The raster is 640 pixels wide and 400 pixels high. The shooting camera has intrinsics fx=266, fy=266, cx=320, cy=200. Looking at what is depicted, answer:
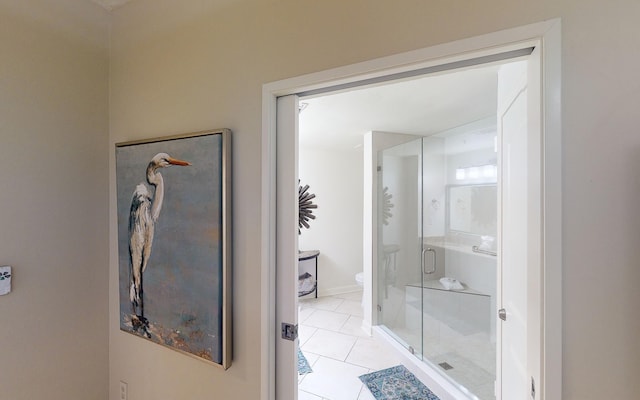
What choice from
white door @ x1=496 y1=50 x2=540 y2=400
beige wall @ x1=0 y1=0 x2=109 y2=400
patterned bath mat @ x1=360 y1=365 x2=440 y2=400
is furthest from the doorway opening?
beige wall @ x1=0 y1=0 x2=109 y2=400

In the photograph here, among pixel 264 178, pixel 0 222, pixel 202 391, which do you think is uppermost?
pixel 264 178

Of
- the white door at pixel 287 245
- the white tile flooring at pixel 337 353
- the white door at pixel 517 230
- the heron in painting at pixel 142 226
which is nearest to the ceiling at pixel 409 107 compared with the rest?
the white door at pixel 517 230

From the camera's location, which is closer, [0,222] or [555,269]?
[555,269]

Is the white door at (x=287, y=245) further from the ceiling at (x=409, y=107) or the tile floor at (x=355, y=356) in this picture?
the tile floor at (x=355, y=356)

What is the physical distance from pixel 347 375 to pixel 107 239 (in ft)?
7.02

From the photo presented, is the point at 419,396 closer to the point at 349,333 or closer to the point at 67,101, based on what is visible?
the point at 349,333

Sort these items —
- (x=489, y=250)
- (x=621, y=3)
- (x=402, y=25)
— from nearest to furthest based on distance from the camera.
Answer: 1. (x=621, y=3)
2. (x=402, y=25)
3. (x=489, y=250)

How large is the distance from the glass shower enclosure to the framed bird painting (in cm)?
228

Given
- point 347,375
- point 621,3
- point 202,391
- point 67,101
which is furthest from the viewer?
point 347,375

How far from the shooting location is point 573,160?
2.46 feet

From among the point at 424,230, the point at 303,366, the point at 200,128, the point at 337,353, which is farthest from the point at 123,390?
the point at 424,230

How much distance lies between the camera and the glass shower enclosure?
2922 mm

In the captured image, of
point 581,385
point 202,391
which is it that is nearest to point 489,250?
point 581,385

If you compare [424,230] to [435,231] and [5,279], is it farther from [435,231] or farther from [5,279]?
[5,279]
